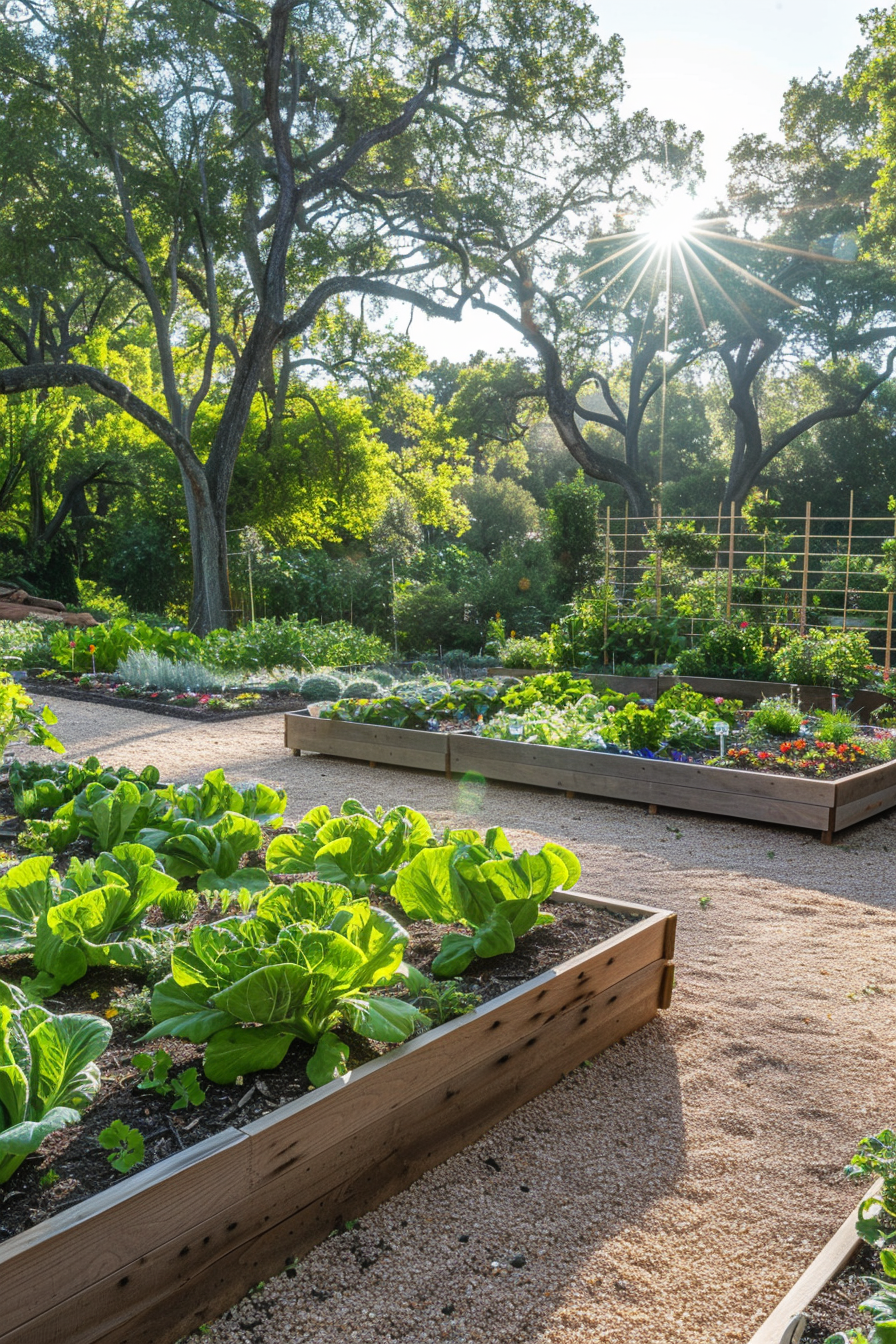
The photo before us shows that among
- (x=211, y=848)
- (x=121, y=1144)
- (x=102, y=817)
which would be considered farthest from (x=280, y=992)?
(x=102, y=817)

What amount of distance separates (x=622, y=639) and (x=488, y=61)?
10.1 m

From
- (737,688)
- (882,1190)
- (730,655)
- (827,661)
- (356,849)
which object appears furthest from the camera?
(730,655)

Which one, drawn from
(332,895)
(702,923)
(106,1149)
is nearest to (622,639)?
(702,923)

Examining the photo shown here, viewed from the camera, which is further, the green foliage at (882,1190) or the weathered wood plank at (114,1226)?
the green foliage at (882,1190)

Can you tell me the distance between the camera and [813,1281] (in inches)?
61.5

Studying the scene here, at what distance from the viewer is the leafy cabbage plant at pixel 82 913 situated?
242 cm

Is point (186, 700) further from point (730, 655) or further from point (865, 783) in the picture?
point (865, 783)

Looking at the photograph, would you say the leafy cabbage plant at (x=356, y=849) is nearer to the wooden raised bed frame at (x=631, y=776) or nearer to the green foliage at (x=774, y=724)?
the wooden raised bed frame at (x=631, y=776)

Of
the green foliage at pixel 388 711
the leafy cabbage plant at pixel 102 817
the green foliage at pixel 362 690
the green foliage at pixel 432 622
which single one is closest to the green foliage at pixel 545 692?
the green foliage at pixel 388 711

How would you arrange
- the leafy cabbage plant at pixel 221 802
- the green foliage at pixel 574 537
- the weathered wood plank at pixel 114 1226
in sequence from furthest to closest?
the green foliage at pixel 574 537 → the leafy cabbage plant at pixel 221 802 → the weathered wood plank at pixel 114 1226

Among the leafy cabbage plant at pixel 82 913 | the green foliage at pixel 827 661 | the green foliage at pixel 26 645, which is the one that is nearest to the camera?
the leafy cabbage plant at pixel 82 913

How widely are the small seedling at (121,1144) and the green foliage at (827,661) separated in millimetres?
7978

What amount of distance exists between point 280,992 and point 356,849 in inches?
42.1

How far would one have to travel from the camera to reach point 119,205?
48.2 feet
